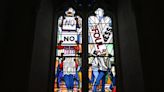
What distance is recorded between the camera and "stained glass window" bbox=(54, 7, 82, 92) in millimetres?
4082

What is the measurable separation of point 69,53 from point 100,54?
0.49 m

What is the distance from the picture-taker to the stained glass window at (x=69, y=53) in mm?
4082

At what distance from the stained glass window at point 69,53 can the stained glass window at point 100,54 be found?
18 cm

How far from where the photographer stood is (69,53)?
4348 mm

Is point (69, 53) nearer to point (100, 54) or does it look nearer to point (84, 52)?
point (84, 52)

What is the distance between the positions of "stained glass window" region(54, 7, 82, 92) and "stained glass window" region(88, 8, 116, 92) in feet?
0.59
